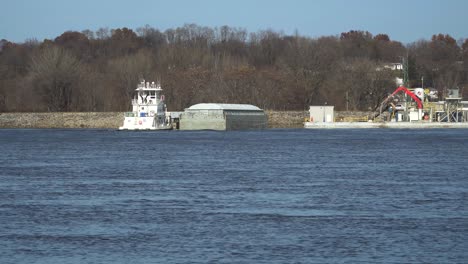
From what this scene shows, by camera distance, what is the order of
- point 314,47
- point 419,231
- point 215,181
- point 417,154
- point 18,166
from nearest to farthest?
point 419,231, point 215,181, point 18,166, point 417,154, point 314,47

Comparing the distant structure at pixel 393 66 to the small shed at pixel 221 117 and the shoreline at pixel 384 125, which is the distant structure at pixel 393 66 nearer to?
the shoreline at pixel 384 125

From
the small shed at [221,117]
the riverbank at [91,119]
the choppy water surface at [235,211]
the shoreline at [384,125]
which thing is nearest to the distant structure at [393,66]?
the riverbank at [91,119]

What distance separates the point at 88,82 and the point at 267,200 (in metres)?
117

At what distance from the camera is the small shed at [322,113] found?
128 meters

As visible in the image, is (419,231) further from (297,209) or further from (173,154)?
(173,154)

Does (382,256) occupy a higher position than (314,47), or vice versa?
(314,47)

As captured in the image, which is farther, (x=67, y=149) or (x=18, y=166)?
(x=67, y=149)

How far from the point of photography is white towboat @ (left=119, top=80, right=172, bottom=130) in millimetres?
116875

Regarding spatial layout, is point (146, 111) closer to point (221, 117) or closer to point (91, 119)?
point (221, 117)

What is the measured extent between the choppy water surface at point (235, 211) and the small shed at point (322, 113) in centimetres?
6729

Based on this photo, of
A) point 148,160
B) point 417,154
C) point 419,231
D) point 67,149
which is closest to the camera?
point 419,231

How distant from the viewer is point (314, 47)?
166750 millimetres

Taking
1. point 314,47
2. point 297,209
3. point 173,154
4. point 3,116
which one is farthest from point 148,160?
point 314,47

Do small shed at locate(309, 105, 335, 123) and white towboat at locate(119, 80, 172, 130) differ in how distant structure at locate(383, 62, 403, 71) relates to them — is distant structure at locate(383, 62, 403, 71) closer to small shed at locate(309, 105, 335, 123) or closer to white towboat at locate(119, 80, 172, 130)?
small shed at locate(309, 105, 335, 123)
